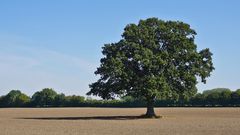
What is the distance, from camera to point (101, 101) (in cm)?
14750

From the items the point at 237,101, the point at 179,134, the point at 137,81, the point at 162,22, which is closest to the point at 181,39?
the point at 162,22

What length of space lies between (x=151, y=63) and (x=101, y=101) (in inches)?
3493

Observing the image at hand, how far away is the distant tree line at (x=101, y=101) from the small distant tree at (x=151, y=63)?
1451 inches

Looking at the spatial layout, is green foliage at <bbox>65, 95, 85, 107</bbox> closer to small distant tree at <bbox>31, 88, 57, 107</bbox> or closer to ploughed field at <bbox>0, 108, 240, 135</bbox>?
small distant tree at <bbox>31, 88, 57, 107</bbox>

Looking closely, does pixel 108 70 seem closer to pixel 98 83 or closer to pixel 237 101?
pixel 98 83

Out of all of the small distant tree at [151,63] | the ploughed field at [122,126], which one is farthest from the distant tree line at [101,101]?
the ploughed field at [122,126]

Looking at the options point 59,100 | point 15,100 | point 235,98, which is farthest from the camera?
point 15,100

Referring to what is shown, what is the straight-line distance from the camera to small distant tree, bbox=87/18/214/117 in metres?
59.6

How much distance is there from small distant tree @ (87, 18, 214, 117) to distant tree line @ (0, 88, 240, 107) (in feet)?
121

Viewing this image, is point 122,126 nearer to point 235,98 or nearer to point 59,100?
point 235,98

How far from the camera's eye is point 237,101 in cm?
12212

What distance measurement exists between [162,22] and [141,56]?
22.4 ft

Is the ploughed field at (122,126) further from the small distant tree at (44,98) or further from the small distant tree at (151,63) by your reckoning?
the small distant tree at (44,98)

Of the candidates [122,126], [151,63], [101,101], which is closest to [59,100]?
[101,101]
